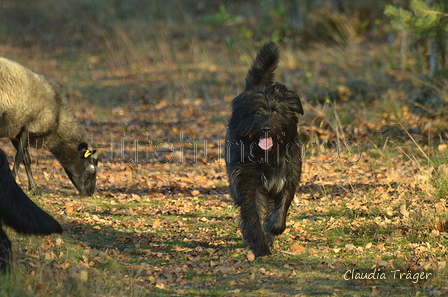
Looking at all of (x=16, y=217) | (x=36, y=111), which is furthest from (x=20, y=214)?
(x=36, y=111)

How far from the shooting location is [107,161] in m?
10.8

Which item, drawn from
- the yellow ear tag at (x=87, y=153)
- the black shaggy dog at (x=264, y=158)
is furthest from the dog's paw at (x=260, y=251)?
the yellow ear tag at (x=87, y=153)

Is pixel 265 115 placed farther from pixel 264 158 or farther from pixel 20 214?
pixel 20 214

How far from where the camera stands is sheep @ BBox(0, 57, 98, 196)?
857cm

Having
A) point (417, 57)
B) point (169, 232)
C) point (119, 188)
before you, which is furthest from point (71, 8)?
point (169, 232)

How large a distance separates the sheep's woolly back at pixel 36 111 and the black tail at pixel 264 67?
3928 mm

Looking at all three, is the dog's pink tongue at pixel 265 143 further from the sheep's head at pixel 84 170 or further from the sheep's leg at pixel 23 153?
the sheep's leg at pixel 23 153

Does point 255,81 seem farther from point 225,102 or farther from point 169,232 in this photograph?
point 225,102

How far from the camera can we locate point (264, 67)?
631cm

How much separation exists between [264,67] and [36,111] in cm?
417

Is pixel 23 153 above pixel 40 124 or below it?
below

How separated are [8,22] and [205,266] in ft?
76.8

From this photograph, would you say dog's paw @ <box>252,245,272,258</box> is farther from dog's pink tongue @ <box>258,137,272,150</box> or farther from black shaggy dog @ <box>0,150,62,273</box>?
black shaggy dog @ <box>0,150,62,273</box>

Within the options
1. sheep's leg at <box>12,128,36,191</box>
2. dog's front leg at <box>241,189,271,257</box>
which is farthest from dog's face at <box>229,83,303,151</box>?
sheep's leg at <box>12,128,36,191</box>
